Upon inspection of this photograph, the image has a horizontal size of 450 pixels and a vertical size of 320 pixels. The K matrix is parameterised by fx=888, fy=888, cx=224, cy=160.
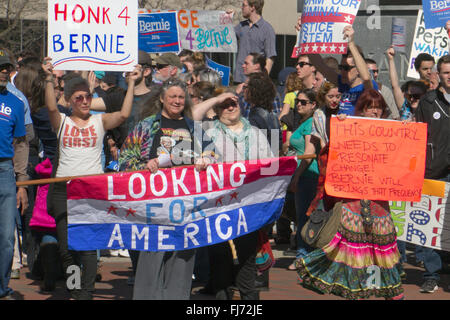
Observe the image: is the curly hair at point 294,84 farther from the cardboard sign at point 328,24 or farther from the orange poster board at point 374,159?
the orange poster board at point 374,159

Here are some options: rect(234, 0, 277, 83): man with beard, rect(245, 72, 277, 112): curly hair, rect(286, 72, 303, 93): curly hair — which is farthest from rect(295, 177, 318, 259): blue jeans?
rect(234, 0, 277, 83): man with beard

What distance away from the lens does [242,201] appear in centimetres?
777

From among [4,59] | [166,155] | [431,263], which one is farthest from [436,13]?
[4,59]

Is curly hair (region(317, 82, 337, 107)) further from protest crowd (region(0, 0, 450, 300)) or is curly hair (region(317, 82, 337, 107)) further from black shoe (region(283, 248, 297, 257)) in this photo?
black shoe (region(283, 248, 297, 257))

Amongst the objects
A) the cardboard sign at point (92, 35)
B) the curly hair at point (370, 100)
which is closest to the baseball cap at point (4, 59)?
the cardboard sign at point (92, 35)

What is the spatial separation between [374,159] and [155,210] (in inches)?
84.9

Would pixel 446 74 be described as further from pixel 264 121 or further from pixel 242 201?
pixel 242 201

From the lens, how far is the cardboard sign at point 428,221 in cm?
890

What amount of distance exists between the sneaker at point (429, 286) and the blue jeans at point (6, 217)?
407cm

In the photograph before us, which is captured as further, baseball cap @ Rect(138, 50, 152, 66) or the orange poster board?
baseball cap @ Rect(138, 50, 152, 66)

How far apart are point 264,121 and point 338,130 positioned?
88 centimetres

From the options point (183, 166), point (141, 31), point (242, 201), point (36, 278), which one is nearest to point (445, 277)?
point (242, 201)

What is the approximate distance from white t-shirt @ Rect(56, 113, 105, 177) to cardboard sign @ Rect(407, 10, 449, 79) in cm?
550

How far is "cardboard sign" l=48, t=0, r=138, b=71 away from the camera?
27.9ft
